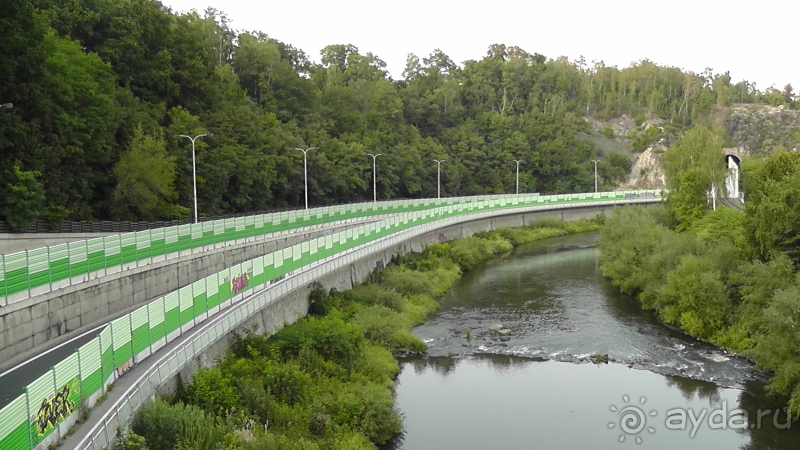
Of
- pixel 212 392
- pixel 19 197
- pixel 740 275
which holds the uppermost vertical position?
pixel 19 197

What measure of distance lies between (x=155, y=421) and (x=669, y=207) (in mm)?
52260

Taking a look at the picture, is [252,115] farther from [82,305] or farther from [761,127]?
[761,127]

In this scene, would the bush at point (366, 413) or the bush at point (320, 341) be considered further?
the bush at point (320, 341)

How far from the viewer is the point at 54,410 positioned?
14.5 metres

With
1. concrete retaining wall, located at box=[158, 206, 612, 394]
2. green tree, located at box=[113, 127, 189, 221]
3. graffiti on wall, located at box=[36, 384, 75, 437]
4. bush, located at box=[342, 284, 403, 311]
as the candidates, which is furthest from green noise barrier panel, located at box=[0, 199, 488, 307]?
green tree, located at box=[113, 127, 189, 221]

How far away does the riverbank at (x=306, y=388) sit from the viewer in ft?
59.3

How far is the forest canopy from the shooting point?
44.9m

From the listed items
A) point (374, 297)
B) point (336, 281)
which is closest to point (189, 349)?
point (336, 281)

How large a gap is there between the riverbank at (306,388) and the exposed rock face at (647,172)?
343 feet

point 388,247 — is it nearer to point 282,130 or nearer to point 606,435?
point 606,435

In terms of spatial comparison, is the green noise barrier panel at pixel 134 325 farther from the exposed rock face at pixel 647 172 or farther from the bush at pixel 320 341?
the exposed rock face at pixel 647 172

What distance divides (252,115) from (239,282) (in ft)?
169

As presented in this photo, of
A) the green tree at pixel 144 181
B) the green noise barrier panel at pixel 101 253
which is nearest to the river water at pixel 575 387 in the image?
the green noise barrier panel at pixel 101 253

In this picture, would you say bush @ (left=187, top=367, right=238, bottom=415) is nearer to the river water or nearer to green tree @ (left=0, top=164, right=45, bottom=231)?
the river water
